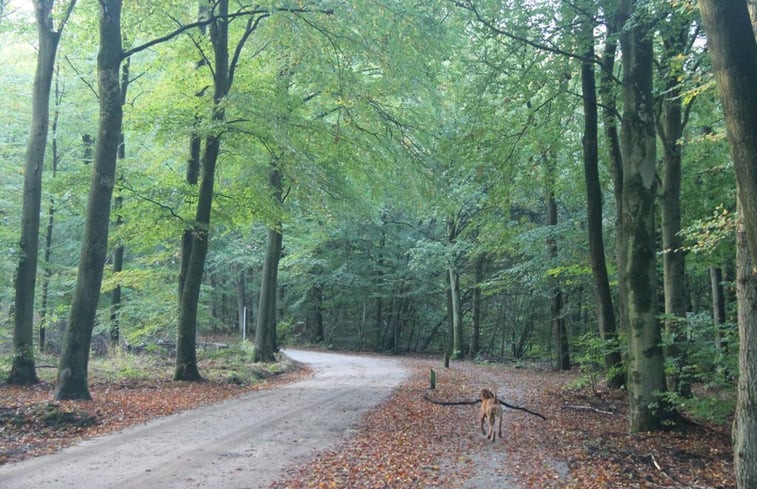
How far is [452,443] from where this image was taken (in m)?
8.73

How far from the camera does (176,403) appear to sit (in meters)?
11.5

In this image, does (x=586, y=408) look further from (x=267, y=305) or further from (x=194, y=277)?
(x=267, y=305)

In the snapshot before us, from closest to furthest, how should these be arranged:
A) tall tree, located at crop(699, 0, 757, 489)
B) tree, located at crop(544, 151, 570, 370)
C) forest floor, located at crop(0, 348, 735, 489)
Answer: tall tree, located at crop(699, 0, 757, 489)
forest floor, located at crop(0, 348, 735, 489)
tree, located at crop(544, 151, 570, 370)

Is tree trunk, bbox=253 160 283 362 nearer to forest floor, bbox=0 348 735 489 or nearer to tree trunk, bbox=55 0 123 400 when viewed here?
forest floor, bbox=0 348 735 489

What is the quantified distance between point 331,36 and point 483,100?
387 centimetres

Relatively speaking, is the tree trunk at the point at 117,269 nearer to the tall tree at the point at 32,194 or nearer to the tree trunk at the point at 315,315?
the tall tree at the point at 32,194

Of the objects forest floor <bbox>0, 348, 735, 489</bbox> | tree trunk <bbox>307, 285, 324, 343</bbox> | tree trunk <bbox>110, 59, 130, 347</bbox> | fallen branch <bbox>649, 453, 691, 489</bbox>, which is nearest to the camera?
fallen branch <bbox>649, 453, 691, 489</bbox>

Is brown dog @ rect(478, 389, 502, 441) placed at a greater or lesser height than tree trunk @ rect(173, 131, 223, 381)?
lesser

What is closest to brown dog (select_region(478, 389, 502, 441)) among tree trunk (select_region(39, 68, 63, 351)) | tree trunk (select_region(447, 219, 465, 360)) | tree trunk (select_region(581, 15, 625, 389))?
tree trunk (select_region(581, 15, 625, 389))

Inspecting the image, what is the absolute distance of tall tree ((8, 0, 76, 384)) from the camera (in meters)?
13.1

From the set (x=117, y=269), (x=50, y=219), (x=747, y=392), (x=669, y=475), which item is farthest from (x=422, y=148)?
(x=50, y=219)

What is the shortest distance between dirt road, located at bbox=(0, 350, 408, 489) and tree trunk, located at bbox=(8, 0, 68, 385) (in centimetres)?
556

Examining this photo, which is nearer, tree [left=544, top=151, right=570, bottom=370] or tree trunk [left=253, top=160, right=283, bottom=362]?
tree [left=544, top=151, right=570, bottom=370]

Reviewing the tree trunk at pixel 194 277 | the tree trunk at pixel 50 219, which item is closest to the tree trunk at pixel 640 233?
the tree trunk at pixel 194 277
